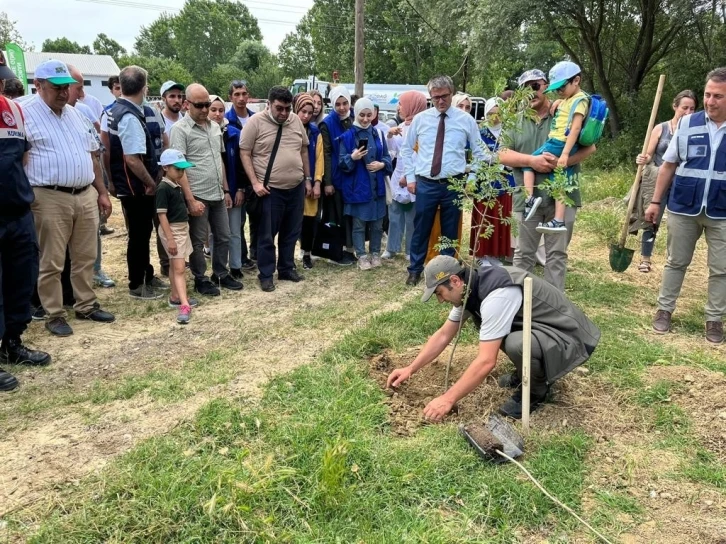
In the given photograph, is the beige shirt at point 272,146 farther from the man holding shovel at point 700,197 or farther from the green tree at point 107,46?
the green tree at point 107,46

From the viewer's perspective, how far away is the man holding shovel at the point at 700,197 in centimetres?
410

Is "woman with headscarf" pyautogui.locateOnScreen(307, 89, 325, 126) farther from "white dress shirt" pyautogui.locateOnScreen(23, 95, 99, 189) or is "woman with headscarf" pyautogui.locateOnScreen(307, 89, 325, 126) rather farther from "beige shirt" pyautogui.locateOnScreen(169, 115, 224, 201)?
"white dress shirt" pyautogui.locateOnScreen(23, 95, 99, 189)

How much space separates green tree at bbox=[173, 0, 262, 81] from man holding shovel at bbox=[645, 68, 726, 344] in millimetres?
78411

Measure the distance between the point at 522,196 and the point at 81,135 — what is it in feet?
12.1

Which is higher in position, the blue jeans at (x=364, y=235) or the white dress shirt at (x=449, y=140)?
the white dress shirt at (x=449, y=140)

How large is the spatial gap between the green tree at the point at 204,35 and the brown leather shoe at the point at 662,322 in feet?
258

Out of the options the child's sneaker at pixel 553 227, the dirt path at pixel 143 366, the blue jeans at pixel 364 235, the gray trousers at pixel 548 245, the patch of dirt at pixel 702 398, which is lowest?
the dirt path at pixel 143 366

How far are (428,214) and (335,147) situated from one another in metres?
1.42

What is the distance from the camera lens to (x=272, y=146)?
5488 millimetres

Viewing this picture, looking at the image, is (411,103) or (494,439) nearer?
(494,439)

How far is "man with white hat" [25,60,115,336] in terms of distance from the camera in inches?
160

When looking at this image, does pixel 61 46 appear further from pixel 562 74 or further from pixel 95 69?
pixel 562 74

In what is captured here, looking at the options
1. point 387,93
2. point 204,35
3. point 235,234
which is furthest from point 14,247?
point 204,35

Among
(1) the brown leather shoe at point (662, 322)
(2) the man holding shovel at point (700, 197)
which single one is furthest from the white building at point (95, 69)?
(1) the brown leather shoe at point (662, 322)
